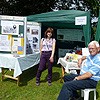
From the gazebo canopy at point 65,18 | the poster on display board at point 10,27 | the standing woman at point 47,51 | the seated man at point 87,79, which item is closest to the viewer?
the seated man at point 87,79

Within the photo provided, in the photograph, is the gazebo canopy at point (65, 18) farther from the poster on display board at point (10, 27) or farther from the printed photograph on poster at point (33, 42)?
the poster on display board at point (10, 27)

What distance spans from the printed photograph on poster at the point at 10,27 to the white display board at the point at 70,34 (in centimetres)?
360

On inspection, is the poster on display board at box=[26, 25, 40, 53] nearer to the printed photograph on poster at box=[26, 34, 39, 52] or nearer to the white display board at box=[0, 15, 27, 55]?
the printed photograph on poster at box=[26, 34, 39, 52]

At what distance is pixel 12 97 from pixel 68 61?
158cm

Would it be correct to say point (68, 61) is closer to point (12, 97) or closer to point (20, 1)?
point (12, 97)

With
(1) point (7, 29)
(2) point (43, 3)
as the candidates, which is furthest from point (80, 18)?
(2) point (43, 3)

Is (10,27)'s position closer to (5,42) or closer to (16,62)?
(5,42)

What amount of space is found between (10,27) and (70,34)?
3751 millimetres

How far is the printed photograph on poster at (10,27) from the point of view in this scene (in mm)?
6199

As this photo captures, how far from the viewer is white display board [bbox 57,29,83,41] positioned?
938 cm

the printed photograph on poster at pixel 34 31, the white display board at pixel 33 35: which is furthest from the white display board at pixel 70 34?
the printed photograph on poster at pixel 34 31

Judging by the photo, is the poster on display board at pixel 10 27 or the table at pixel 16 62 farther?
the poster on display board at pixel 10 27

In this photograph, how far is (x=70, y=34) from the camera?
376 inches

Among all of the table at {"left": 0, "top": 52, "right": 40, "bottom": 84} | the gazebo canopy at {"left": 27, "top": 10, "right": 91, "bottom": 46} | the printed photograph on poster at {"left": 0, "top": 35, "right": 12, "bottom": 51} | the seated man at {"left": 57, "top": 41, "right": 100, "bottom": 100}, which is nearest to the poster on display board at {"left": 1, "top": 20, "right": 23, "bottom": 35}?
the printed photograph on poster at {"left": 0, "top": 35, "right": 12, "bottom": 51}
